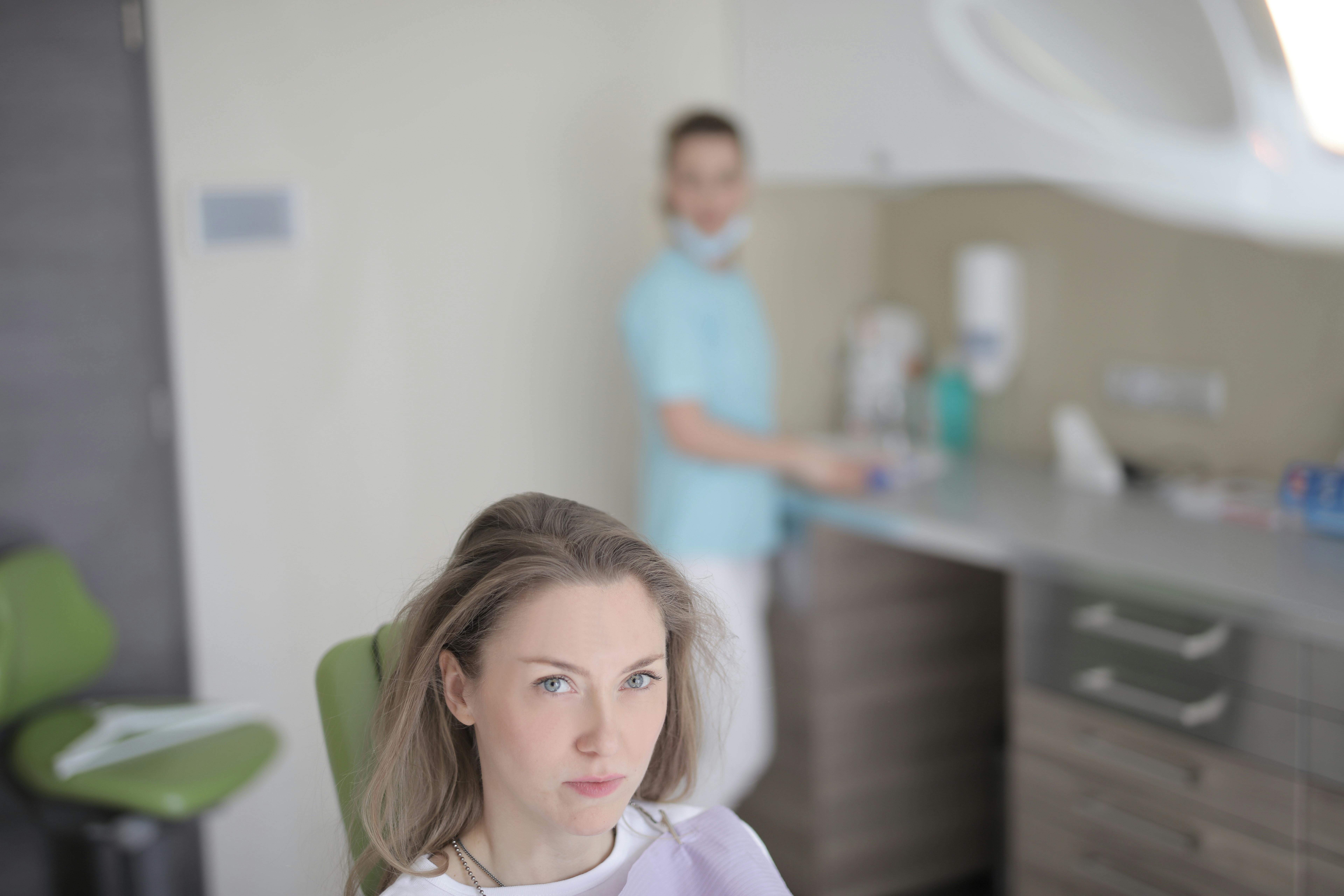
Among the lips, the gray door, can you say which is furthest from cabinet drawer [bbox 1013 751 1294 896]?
the gray door

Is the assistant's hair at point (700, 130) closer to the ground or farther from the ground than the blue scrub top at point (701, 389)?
farther from the ground

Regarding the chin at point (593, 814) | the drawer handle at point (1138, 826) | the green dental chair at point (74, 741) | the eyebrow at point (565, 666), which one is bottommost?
the drawer handle at point (1138, 826)

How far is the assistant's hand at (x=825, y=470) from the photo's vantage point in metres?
2.24

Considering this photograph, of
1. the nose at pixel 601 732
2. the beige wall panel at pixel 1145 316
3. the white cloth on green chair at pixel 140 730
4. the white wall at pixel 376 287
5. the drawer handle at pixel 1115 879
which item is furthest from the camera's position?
the white wall at pixel 376 287

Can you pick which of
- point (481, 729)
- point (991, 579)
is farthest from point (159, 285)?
point (991, 579)

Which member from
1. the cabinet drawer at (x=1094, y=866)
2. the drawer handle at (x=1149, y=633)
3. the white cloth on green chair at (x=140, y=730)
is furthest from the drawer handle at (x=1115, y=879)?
the white cloth on green chair at (x=140, y=730)

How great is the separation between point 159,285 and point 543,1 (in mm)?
951

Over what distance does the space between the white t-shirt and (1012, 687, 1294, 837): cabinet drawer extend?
84 cm

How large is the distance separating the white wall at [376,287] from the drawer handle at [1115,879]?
126cm

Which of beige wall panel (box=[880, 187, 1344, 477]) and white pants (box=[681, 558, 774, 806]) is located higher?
beige wall panel (box=[880, 187, 1344, 477])

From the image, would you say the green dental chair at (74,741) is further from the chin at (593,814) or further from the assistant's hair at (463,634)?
the chin at (593,814)

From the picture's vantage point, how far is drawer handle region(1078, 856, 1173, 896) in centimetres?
184

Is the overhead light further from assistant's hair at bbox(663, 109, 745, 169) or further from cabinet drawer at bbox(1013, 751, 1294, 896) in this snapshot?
cabinet drawer at bbox(1013, 751, 1294, 896)

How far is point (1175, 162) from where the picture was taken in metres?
1.99
